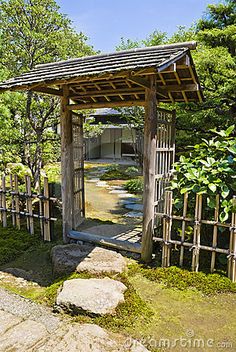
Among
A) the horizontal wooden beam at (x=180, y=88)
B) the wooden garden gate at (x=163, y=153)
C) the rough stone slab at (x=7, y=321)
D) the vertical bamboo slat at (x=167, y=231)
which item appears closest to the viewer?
the rough stone slab at (x=7, y=321)

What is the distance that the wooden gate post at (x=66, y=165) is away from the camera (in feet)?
16.9

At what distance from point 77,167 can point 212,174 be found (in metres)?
2.91

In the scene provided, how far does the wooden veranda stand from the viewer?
380 centimetres

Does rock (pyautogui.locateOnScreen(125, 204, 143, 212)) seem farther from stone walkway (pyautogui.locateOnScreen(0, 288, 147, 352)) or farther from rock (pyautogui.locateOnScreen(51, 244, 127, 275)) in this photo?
stone walkway (pyautogui.locateOnScreen(0, 288, 147, 352))

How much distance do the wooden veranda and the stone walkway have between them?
192 cm

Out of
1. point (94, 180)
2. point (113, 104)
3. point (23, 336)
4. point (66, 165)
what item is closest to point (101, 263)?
point (23, 336)

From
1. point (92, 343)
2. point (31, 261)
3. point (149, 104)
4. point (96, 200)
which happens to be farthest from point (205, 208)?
point (96, 200)

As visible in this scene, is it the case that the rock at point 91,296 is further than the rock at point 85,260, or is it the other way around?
the rock at point 85,260

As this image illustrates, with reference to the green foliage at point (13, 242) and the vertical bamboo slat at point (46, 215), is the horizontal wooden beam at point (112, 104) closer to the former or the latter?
the vertical bamboo slat at point (46, 215)

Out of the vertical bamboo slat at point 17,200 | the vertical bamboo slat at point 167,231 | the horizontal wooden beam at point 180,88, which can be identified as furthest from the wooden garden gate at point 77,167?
the vertical bamboo slat at point 167,231

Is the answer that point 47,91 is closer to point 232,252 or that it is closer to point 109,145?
point 232,252

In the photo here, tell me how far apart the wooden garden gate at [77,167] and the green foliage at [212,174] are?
2225 millimetres

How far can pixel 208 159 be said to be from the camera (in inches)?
167

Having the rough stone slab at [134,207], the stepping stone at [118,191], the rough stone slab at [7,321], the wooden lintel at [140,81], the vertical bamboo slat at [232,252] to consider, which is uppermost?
the wooden lintel at [140,81]
